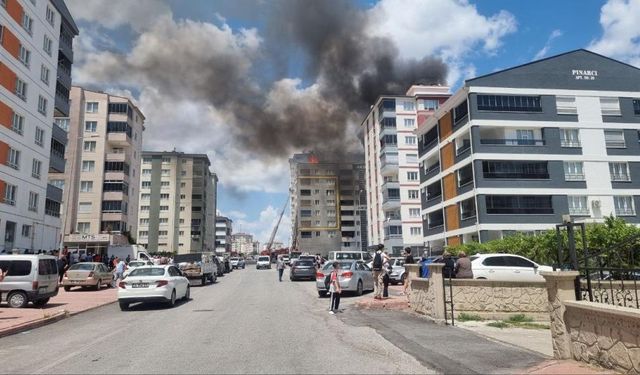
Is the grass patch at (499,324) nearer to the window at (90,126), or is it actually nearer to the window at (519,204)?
the window at (519,204)

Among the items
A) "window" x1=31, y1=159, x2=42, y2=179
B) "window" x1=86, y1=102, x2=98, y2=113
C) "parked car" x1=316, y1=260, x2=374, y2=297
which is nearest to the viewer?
"parked car" x1=316, y1=260, x2=374, y2=297

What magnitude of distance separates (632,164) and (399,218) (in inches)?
1177

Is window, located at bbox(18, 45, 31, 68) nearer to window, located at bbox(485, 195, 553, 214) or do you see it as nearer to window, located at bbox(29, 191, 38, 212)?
window, located at bbox(29, 191, 38, 212)

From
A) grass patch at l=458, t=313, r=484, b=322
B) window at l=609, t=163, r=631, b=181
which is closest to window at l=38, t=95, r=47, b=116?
grass patch at l=458, t=313, r=484, b=322

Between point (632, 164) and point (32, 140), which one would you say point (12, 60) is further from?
point (632, 164)

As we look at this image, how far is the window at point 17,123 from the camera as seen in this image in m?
31.2

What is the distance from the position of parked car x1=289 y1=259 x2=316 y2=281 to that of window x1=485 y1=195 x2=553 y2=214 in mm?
15211

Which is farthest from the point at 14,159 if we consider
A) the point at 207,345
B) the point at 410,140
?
the point at 410,140

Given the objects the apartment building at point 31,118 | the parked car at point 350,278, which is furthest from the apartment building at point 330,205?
the parked car at point 350,278

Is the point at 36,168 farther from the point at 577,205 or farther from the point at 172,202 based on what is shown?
the point at 172,202

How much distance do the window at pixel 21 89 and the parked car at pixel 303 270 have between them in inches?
848

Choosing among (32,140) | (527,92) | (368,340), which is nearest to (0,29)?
(32,140)

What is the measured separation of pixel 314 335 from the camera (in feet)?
32.9

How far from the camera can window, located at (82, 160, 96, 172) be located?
63.6 meters
